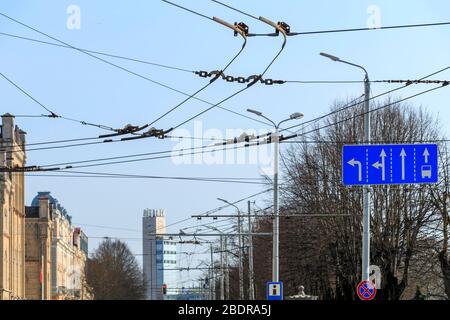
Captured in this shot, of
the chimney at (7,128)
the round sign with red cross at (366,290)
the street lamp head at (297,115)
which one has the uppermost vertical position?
the chimney at (7,128)

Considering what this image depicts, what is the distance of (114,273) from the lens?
140 metres

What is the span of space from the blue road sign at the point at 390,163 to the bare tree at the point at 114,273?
104 meters

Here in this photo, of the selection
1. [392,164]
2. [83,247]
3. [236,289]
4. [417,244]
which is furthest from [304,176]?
[83,247]

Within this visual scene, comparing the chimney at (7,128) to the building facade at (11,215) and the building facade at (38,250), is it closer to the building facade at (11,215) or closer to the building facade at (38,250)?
the building facade at (11,215)

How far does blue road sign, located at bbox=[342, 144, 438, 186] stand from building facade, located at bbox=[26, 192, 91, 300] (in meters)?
74.3

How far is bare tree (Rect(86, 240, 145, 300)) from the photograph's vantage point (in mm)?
135750

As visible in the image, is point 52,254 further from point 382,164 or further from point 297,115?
point 382,164

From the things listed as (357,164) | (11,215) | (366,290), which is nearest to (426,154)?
(357,164)

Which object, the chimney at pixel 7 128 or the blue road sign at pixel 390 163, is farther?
the chimney at pixel 7 128

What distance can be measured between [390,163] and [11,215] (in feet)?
189

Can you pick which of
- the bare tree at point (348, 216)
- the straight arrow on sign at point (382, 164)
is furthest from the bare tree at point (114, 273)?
Answer: the straight arrow on sign at point (382, 164)

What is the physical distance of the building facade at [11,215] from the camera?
7638 centimetres
